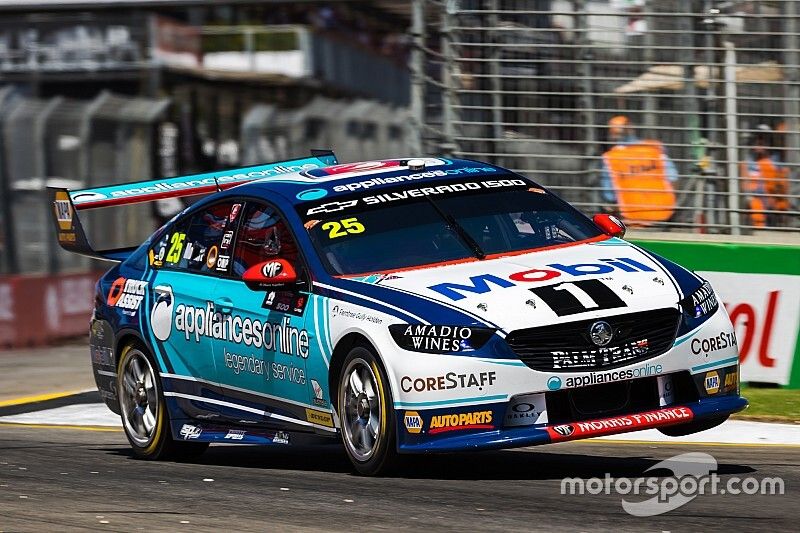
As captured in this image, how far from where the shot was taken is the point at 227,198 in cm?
899

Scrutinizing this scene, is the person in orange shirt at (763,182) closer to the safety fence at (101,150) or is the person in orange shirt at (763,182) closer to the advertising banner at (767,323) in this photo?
the advertising banner at (767,323)

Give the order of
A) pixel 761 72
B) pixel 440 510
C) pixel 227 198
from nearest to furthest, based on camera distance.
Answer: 1. pixel 440 510
2. pixel 227 198
3. pixel 761 72

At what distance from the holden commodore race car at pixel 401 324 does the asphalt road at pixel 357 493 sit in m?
0.24

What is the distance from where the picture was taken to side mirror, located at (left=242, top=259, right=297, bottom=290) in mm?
7926

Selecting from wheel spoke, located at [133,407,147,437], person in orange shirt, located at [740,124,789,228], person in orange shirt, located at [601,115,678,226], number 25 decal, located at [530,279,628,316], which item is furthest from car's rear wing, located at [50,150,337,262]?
person in orange shirt, located at [740,124,789,228]

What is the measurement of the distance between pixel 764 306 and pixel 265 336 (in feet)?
15.2

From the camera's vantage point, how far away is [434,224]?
324 inches

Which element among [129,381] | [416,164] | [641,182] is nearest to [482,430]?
[416,164]

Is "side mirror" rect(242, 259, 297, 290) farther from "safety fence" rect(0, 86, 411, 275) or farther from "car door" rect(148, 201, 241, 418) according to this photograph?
"safety fence" rect(0, 86, 411, 275)

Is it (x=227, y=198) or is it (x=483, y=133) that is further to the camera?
(x=483, y=133)

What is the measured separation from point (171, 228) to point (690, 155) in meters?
4.75

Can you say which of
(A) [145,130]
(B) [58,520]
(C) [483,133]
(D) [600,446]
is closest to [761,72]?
(C) [483,133]

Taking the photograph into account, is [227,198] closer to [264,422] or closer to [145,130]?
[264,422]

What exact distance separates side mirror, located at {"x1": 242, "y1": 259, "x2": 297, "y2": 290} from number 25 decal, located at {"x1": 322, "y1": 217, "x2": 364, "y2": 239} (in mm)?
296
